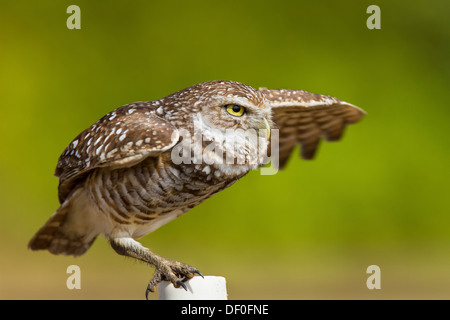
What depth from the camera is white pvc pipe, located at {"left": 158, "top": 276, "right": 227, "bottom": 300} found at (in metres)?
1.99

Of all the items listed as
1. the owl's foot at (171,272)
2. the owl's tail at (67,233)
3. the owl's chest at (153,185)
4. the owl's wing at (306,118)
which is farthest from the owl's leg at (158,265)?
the owl's wing at (306,118)

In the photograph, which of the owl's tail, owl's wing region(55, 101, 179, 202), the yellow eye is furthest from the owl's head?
the owl's tail

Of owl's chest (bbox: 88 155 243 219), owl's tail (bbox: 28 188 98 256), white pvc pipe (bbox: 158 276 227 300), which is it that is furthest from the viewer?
owl's tail (bbox: 28 188 98 256)

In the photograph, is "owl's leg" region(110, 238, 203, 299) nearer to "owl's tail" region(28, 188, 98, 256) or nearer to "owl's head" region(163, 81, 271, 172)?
"owl's tail" region(28, 188, 98, 256)

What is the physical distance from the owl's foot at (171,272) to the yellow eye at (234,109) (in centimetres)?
62

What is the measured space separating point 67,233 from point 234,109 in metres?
1.11

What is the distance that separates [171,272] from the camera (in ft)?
7.69

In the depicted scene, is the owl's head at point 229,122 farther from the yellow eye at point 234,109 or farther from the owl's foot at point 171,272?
the owl's foot at point 171,272

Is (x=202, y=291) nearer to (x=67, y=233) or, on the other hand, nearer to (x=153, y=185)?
(x=153, y=185)

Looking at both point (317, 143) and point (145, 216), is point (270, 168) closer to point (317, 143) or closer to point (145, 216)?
point (317, 143)

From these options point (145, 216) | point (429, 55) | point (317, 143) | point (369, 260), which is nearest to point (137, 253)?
point (145, 216)

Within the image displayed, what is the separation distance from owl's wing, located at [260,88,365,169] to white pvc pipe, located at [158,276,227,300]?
3.42 feet

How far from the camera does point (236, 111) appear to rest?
2408 millimetres

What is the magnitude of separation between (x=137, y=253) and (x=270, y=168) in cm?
84
